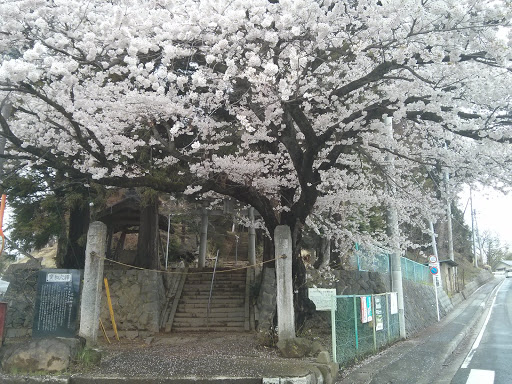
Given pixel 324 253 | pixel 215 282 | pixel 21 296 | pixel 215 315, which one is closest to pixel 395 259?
pixel 324 253

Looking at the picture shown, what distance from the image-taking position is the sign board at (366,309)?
9477mm

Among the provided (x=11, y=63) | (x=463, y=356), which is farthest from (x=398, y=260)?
(x=11, y=63)

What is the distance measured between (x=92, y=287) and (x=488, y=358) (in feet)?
31.0

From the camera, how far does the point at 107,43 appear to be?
7309 mm

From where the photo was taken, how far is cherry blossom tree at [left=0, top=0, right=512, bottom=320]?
6.66 metres

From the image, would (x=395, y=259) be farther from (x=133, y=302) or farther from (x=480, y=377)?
(x=133, y=302)

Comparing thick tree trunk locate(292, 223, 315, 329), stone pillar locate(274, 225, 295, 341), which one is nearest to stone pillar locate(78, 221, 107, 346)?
stone pillar locate(274, 225, 295, 341)

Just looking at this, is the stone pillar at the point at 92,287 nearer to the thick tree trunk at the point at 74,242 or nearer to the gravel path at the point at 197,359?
the gravel path at the point at 197,359

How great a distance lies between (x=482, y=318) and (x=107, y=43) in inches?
804

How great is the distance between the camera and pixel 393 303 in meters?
12.4

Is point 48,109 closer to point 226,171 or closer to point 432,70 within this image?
point 226,171

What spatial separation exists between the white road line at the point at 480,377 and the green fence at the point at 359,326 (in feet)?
7.24

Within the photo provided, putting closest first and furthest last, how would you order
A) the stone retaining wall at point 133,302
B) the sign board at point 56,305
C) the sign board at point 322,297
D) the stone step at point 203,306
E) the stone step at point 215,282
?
the sign board at point 56,305, the sign board at point 322,297, the stone retaining wall at point 133,302, the stone step at point 203,306, the stone step at point 215,282

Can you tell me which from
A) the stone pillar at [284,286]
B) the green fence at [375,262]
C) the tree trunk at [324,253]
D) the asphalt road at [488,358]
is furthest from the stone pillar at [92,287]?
the green fence at [375,262]
